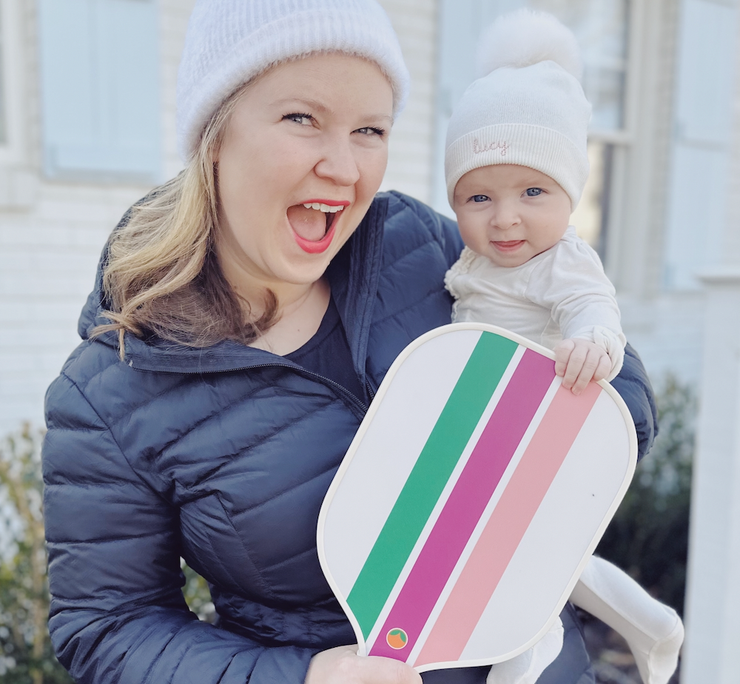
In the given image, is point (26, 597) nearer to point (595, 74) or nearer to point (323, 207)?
point (323, 207)

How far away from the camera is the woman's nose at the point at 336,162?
1.10 m

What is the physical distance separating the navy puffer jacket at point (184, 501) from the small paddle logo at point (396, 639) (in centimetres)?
14

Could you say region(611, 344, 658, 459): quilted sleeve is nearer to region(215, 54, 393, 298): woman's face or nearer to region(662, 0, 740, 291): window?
region(215, 54, 393, 298): woman's face

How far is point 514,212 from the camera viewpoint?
4.25ft

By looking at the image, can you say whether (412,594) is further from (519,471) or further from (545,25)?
(545,25)

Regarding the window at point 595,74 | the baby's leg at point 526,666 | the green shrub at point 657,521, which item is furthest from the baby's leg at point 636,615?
the window at point 595,74

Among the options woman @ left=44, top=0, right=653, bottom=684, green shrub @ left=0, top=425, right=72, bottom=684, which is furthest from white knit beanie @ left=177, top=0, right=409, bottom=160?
green shrub @ left=0, top=425, right=72, bottom=684

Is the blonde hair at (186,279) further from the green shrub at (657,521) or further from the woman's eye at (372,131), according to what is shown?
the green shrub at (657,521)

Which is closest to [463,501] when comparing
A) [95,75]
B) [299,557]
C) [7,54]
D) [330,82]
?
[299,557]

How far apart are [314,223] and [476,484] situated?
51 cm

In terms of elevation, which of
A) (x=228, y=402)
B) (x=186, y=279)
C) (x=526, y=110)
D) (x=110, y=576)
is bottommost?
(x=110, y=576)

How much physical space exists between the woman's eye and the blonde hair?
0.21 m

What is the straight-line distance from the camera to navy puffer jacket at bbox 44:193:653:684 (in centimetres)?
113

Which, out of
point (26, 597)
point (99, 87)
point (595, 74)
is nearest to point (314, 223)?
point (26, 597)
